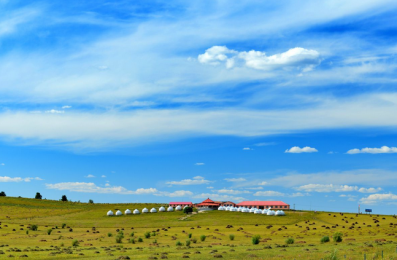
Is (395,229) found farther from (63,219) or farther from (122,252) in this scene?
(63,219)

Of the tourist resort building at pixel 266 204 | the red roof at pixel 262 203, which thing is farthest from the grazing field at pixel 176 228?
the red roof at pixel 262 203

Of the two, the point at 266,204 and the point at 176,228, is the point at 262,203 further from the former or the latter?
the point at 176,228

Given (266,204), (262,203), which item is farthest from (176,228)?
(262,203)

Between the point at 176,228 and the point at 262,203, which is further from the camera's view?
the point at 262,203

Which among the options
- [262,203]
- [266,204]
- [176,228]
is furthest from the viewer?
[262,203]

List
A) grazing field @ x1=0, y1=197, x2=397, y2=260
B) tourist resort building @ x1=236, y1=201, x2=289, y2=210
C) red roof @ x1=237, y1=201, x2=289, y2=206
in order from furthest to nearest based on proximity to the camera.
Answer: red roof @ x1=237, y1=201, x2=289, y2=206 < tourist resort building @ x1=236, y1=201, x2=289, y2=210 < grazing field @ x1=0, y1=197, x2=397, y2=260

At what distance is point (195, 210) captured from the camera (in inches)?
6762

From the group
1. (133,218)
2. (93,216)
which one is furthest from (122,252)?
(93,216)

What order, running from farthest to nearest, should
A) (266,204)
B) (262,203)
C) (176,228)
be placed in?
(262,203), (266,204), (176,228)

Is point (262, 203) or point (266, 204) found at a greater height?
point (262, 203)

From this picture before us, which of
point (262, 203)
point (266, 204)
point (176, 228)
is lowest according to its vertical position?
point (176, 228)

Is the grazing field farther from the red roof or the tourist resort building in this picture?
the red roof

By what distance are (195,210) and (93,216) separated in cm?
4244

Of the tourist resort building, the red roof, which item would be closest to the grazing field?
the tourist resort building
